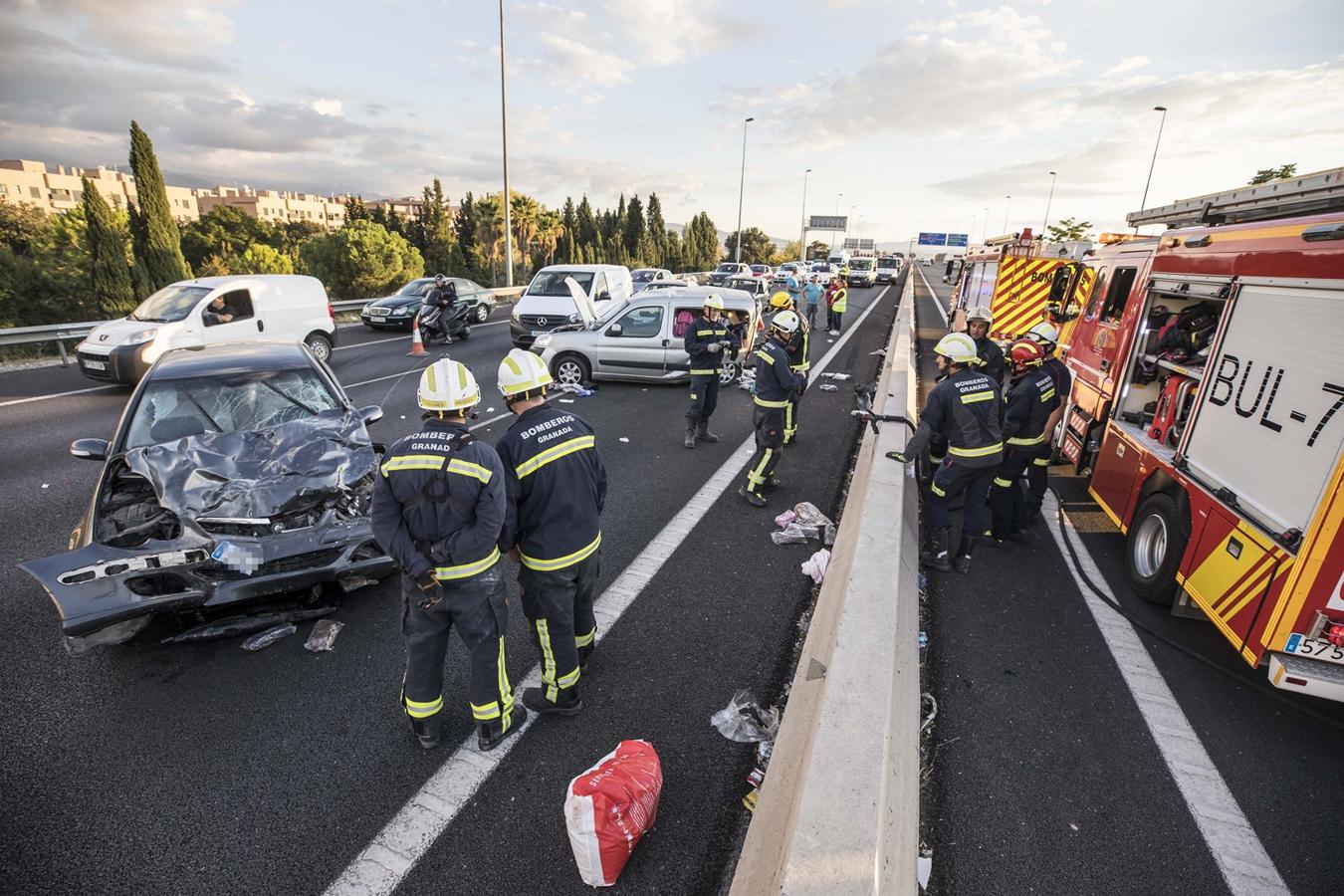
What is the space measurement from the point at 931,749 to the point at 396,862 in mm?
2620

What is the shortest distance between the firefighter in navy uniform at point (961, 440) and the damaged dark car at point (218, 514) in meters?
4.22

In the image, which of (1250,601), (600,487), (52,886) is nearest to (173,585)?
(52,886)

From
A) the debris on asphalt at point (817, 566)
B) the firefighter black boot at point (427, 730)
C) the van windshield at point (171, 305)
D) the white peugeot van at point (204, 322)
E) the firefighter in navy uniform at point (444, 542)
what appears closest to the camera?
the firefighter in navy uniform at point (444, 542)

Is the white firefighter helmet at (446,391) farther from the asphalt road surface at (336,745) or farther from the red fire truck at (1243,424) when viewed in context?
the red fire truck at (1243,424)

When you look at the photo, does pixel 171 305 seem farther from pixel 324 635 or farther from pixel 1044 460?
pixel 1044 460

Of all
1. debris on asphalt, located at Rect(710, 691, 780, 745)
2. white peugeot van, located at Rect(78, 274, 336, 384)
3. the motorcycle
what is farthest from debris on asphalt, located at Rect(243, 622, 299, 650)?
the motorcycle

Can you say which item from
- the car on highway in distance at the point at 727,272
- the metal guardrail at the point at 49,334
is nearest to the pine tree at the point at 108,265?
the metal guardrail at the point at 49,334

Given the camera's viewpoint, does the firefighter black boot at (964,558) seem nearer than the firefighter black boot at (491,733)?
No

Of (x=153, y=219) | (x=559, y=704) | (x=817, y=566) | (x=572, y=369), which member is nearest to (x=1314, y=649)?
(x=817, y=566)

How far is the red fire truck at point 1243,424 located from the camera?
325 cm

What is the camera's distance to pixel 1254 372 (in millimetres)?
3965

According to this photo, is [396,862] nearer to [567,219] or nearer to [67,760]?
[67,760]

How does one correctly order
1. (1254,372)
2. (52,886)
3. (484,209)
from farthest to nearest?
1. (484,209)
2. (1254,372)
3. (52,886)

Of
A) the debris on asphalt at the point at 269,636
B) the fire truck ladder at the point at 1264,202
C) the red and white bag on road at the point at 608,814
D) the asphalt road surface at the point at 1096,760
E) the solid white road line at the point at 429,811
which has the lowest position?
the debris on asphalt at the point at 269,636
